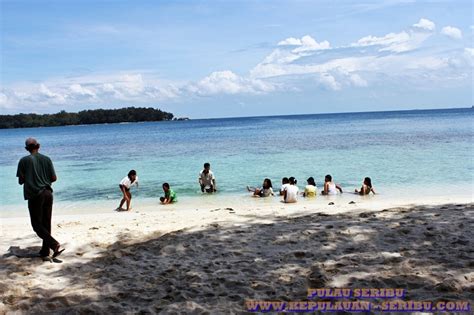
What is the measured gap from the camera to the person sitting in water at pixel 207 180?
15531 millimetres

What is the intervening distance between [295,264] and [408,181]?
12746 millimetres

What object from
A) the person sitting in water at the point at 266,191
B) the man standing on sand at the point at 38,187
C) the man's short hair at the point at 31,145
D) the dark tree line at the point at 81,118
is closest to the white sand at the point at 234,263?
the man standing on sand at the point at 38,187

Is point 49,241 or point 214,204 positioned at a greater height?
point 49,241

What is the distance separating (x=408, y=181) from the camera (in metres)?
17.1

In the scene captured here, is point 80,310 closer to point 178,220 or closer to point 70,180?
point 178,220

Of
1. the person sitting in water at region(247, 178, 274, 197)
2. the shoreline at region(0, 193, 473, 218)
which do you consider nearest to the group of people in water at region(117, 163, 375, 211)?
the person sitting in water at region(247, 178, 274, 197)

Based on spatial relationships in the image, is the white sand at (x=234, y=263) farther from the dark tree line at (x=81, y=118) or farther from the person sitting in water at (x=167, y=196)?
the dark tree line at (x=81, y=118)

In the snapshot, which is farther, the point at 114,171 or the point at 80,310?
the point at 114,171

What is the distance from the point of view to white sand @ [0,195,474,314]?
191 inches

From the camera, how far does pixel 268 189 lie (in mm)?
14594

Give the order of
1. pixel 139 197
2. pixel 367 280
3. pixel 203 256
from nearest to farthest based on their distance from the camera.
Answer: pixel 367 280
pixel 203 256
pixel 139 197

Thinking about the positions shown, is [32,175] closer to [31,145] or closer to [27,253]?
[31,145]

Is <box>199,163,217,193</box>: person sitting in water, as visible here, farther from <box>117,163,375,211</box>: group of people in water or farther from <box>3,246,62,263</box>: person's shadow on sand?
<box>3,246,62,263</box>: person's shadow on sand

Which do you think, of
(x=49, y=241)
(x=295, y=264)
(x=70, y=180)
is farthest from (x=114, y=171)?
(x=295, y=264)
